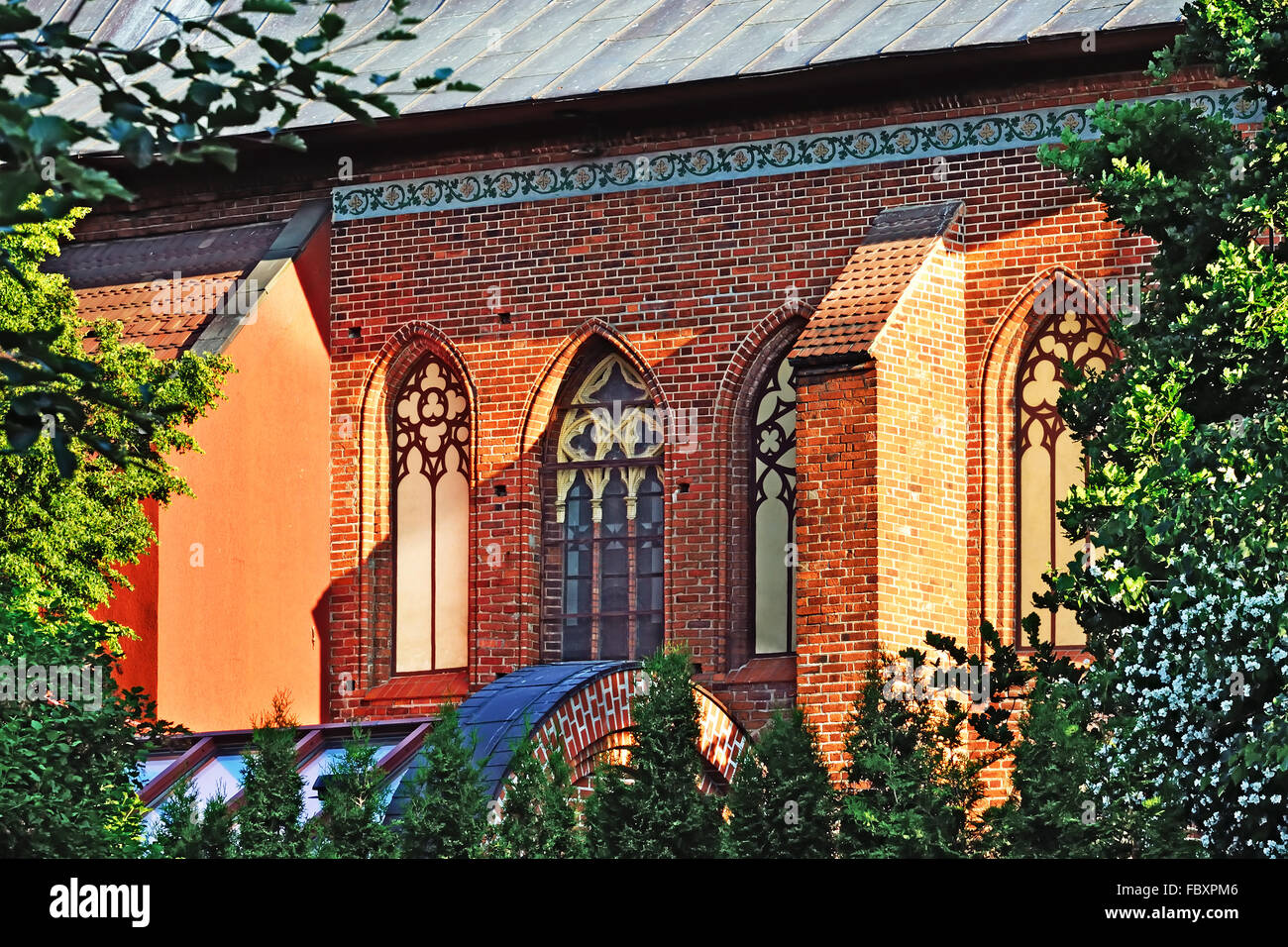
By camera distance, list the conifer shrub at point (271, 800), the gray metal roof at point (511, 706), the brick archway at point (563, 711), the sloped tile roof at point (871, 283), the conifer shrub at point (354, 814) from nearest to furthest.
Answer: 1. the conifer shrub at point (354, 814)
2. the conifer shrub at point (271, 800)
3. the gray metal roof at point (511, 706)
4. the brick archway at point (563, 711)
5. the sloped tile roof at point (871, 283)

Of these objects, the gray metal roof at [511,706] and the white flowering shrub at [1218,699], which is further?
the gray metal roof at [511,706]

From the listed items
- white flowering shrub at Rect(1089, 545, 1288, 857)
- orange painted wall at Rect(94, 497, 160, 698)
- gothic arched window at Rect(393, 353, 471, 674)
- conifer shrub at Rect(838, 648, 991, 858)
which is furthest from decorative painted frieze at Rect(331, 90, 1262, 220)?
conifer shrub at Rect(838, 648, 991, 858)

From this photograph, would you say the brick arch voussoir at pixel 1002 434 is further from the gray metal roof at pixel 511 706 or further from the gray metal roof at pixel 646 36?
the gray metal roof at pixel 511 706

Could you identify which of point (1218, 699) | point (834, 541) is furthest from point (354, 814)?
point (834, 541)

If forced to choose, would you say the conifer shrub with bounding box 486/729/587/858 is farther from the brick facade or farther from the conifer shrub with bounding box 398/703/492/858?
the brick facade

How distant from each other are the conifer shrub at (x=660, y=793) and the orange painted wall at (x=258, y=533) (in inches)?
343

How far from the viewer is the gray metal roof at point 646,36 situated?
19.1 m

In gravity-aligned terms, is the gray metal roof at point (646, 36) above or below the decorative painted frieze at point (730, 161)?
above

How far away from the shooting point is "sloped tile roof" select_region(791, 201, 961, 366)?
59.4 feet

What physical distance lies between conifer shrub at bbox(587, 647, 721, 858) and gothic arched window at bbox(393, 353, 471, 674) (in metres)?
9.42

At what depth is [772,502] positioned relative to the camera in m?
20.0

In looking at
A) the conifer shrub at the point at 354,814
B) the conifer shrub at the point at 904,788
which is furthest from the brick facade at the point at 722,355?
the conifer shrub at the point at 904,788

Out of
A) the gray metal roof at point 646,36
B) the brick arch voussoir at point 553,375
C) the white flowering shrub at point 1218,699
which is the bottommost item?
the white flowering shrub at point 1218,699

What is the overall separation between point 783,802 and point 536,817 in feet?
4.64
